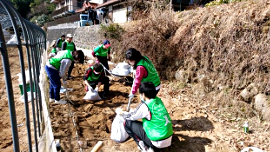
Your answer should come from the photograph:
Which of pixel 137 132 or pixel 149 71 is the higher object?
pixel 149 71

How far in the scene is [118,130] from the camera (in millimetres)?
3256

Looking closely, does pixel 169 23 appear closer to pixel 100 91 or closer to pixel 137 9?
pixel 137 9

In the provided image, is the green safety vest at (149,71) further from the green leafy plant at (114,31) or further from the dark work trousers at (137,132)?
the green leafy plant at (114,31)

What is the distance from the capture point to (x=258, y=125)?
141 inches

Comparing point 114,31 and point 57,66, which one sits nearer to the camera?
point 57,66

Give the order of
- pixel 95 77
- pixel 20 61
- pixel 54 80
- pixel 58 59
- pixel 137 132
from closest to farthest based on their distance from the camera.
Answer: pixel 20 61 → pixel 137 132 → pixel 58 59 → pixel 54 80 → pixel 95 77

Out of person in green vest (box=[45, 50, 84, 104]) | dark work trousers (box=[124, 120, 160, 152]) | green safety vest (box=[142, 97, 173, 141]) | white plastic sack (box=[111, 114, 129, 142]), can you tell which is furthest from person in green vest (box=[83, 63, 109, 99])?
green safety vest (box=[142, 97, 173, 141])

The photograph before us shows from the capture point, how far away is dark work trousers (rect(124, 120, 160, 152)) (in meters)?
2.86

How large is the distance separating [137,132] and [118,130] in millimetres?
436

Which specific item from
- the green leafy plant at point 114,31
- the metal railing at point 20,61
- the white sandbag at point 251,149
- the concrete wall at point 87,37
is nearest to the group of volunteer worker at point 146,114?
the metal railing at point 20,61

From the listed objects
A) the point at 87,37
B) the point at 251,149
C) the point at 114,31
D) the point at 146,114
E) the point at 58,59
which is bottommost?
the point at 251,149

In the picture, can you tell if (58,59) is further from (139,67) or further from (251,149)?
(251,149)

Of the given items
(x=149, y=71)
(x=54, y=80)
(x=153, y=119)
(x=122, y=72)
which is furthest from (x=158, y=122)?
(x=122, y=72)

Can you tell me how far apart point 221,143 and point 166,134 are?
1321 mm
